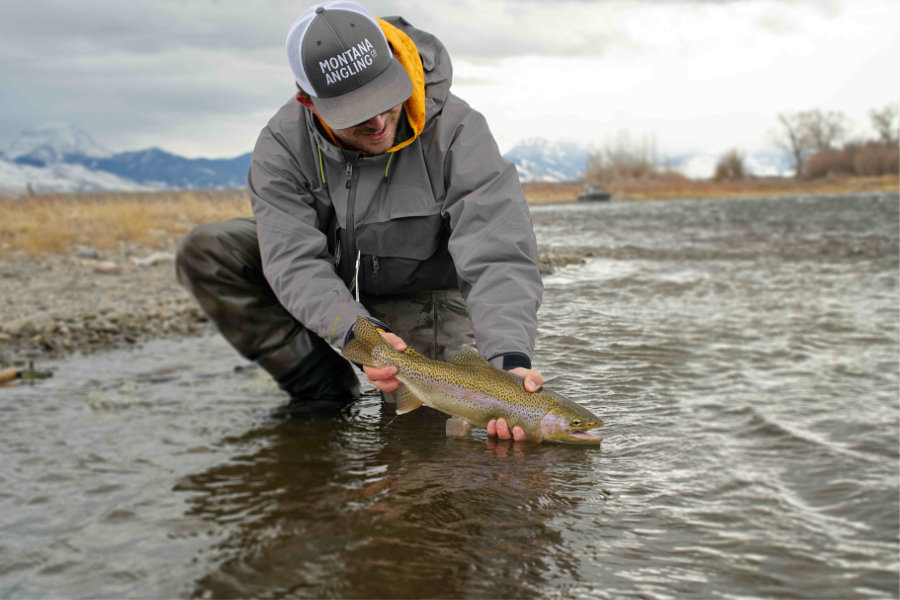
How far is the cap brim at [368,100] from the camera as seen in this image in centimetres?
334

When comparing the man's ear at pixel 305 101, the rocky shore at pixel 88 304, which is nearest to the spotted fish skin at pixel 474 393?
the man's ear at pixel 305 101

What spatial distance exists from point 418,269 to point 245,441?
4.62ft

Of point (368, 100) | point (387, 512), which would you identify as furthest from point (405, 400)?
point (368, 100)

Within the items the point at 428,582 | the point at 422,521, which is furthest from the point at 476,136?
the point at 428,582

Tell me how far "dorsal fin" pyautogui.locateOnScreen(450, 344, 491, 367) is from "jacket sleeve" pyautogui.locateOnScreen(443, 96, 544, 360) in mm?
46

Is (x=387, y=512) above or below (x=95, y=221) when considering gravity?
below

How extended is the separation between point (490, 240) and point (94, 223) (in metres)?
17.3

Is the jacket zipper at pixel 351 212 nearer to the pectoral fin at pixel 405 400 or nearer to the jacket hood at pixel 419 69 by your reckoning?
the jacket hood at pixel 419 69

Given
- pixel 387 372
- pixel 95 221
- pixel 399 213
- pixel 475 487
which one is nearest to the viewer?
pixel 475 487

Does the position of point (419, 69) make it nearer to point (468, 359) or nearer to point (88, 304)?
point (468, 359)

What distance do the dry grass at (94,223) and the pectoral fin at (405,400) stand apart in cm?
1281

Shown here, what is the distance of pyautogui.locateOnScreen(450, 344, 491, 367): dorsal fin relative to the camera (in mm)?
3323

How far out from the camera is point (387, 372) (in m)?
3.46

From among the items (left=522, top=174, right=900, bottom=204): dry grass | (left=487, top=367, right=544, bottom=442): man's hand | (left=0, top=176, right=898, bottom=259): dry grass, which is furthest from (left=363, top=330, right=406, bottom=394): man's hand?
(left=522, top=174, right=900, bottom=204): dry grass
